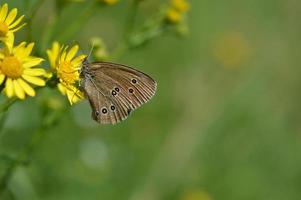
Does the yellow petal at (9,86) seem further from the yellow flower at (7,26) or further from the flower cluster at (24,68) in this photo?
the yellow flower at (7,26)

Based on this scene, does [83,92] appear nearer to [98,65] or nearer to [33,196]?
[98,65]

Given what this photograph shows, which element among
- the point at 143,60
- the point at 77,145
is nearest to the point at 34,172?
the point at 77,145

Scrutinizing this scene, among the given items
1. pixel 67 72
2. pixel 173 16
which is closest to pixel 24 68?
pixel 67 72

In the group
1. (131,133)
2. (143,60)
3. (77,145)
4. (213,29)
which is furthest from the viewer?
(213,29)

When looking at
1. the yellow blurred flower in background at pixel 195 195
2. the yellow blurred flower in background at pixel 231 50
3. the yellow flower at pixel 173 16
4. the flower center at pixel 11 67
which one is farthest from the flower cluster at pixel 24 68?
the yellow blurred flower in background at pixel 231 50

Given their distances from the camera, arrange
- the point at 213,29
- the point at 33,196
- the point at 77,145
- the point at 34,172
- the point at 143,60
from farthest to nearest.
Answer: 1. the point at 213,29
2. the point at 143,60
3. the point at 77,145
4. the point at 34,172
5. the point at 33,196

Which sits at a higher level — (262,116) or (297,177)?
(262,116)

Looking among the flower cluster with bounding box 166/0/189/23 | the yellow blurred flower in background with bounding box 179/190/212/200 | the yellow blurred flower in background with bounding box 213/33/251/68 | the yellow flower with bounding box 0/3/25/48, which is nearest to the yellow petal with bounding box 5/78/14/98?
the yellow flower with bounding box 0/3/25/48

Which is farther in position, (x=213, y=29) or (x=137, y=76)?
(x=213, y=29)
